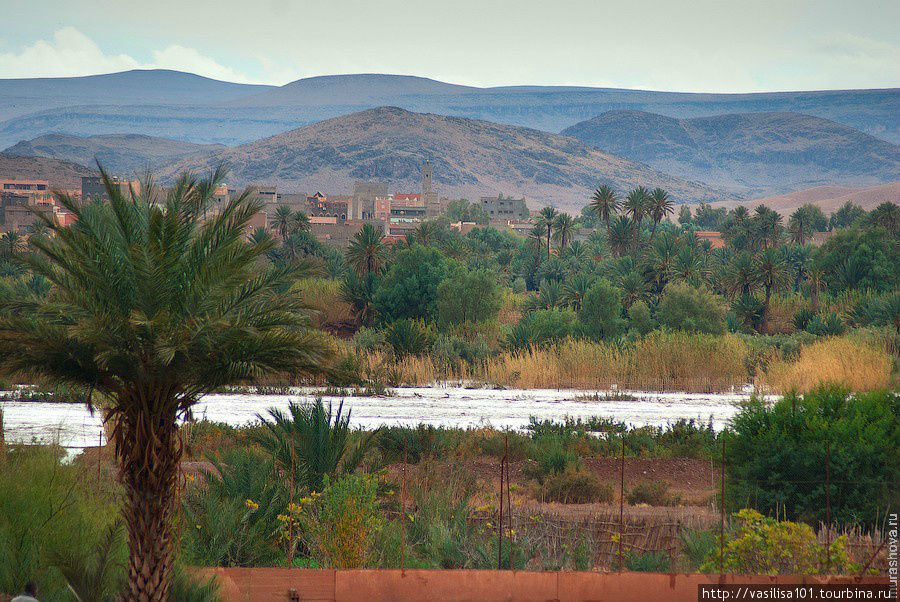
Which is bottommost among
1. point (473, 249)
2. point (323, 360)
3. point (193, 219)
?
point (473, 249)

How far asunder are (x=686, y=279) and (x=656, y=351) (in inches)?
521

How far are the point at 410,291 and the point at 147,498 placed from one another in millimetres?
31823

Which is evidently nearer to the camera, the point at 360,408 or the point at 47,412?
the point at 47,412

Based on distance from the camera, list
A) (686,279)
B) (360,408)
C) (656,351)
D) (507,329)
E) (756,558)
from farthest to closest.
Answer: (686,279)
(507,329)
(656,351)
(360,408)
(756,558)

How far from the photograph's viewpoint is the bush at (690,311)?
37.2 m

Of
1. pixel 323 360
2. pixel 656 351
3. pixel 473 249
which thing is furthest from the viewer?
pixel 473 249

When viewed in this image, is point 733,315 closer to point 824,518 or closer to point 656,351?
point 656,351

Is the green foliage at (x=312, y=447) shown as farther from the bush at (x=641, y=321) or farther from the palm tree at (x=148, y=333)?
the bush at (x=641, y=321)

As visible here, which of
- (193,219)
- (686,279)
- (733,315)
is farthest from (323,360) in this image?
(686,279)

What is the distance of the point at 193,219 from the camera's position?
32.3 feet

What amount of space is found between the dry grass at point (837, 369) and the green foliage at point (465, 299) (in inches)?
488

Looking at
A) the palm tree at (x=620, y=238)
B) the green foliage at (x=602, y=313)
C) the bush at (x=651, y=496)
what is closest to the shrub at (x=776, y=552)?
the bush at (x=651, y=496)

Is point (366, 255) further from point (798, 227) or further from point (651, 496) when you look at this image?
point (798, 227)

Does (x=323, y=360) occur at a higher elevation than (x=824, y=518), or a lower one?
higher
